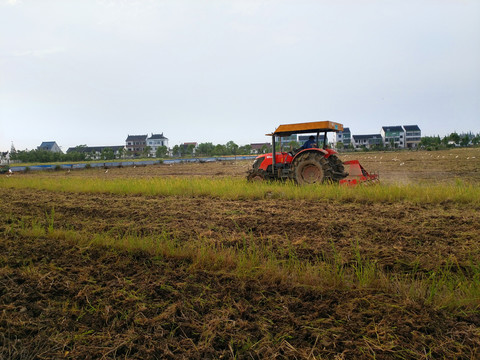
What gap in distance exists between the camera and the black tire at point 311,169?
8.65 metres

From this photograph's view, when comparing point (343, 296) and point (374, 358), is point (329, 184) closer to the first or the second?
point (343, 296)

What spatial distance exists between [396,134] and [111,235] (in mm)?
101205

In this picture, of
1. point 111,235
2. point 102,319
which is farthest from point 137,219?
point 102,319

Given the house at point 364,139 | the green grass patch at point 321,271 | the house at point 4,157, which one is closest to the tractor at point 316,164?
the green grass patch at point 321,271

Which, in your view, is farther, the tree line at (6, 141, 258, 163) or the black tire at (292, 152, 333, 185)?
the tree line at (6, 141, 258, 163)

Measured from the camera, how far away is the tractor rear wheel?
34.1ft

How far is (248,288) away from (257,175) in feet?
25.5

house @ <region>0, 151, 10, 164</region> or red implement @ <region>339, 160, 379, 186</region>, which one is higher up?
house @ <region>0, 151, 10, 164</region>

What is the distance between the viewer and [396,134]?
3583 inches

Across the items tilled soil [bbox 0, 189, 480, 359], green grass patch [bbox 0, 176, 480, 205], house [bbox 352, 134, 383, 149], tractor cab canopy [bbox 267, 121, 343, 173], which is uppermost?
house [bbox 352, 134, 383, 149]

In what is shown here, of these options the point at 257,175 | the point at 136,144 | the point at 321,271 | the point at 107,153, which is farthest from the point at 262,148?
the point at 321,271

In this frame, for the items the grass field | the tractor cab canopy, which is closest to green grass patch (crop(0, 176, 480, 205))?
the grass field

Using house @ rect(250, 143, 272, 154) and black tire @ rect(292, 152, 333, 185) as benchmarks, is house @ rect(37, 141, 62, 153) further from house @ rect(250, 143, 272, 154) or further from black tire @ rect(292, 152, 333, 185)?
black tire @ rect(292, 152, 333, 185)

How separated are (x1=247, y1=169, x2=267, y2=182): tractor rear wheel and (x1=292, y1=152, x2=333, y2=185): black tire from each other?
145 cm
